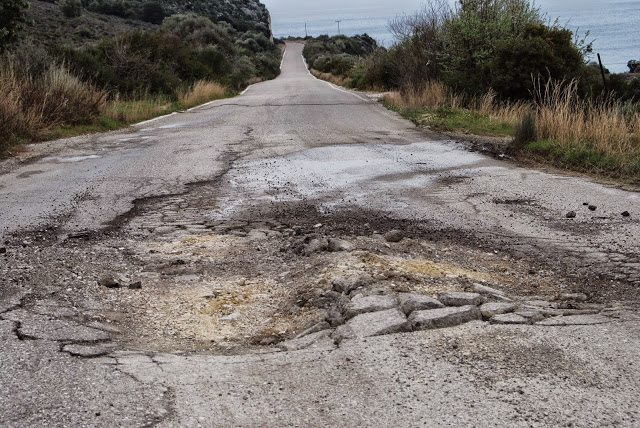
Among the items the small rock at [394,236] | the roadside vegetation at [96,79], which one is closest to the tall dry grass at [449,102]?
the roadside vegetation at [96,79]

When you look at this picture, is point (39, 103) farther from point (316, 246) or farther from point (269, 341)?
point (269, 341)

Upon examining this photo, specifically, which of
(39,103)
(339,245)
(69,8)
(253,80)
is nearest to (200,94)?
(39,103)

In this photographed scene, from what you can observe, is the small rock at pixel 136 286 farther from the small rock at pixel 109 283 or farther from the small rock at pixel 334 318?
the small rock at pixel 334 318

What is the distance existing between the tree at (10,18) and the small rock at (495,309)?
15.6 meters


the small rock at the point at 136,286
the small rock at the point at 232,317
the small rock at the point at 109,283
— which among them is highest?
the small rock at the point at 109,283

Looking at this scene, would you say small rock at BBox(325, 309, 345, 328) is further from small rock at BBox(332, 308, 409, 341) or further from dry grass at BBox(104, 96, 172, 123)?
dry grass at BBox(104, 96, 172, 123)

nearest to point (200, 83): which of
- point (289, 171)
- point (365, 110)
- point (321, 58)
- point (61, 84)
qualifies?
point (365, 110)

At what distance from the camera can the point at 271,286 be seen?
475cm

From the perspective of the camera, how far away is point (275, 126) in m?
14.4

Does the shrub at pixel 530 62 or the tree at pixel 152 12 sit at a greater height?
the tree at pixel 152 12

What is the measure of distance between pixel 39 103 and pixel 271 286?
420 inches

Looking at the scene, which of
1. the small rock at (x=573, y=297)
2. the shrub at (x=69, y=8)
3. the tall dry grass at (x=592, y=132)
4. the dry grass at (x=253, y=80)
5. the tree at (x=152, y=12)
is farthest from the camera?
the tree at (x=152, y=12)

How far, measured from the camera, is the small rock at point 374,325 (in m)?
3.72

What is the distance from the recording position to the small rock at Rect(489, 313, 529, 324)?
3807mm
